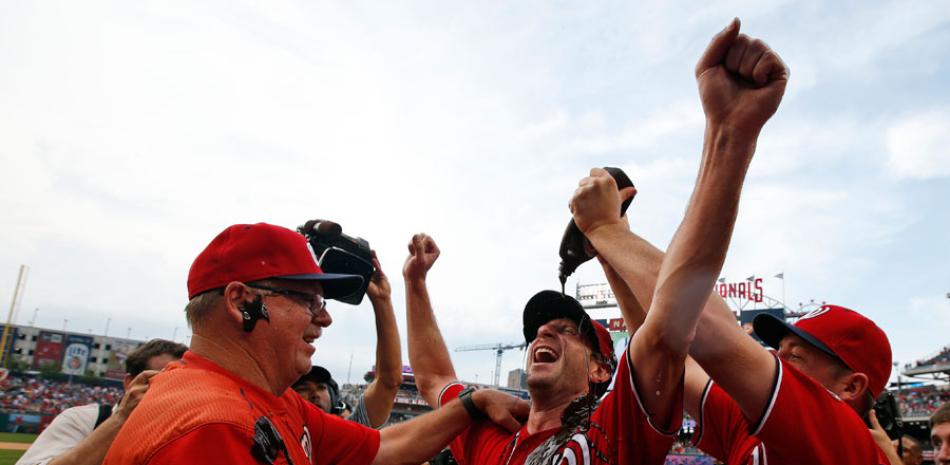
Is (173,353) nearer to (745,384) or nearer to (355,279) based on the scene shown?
(355,279)

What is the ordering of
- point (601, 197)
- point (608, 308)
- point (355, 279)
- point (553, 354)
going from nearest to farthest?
point (601, 197)
point (355, 279)
point (553, 354)
point (608, 308)

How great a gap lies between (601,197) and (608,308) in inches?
1846

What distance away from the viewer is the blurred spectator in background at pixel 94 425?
2906 mm

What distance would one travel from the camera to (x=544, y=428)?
9.84 feet

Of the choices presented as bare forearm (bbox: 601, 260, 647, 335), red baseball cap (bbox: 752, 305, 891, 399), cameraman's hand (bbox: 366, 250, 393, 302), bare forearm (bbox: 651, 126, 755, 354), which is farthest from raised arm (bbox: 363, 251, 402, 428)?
bare forearm (bbox: 651, 126, 755, 354)

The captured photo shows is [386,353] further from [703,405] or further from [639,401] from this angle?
[639,401]

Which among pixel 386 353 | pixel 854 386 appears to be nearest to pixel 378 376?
pixel 386 353

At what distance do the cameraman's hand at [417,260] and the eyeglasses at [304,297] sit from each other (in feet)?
4.29

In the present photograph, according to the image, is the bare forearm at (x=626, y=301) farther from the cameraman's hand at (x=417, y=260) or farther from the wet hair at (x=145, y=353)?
the wet hair at (x=145, y=353)

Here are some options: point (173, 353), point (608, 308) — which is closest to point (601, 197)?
point (173, 353)

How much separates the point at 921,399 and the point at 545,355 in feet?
163

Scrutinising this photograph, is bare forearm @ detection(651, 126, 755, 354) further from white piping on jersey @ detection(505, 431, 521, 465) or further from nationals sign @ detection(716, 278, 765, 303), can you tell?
nationals sign @ detection(716, 278, 765, 303)

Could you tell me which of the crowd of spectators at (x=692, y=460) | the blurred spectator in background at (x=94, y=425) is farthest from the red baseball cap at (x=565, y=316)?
the crowd of spectators at (x=692, y=460)

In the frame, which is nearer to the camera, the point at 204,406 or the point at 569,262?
the point at 204,406
